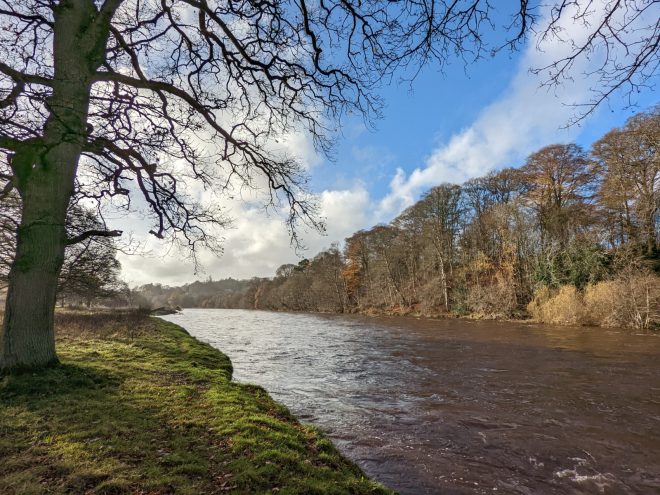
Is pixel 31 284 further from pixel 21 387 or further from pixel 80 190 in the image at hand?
pixel 80 190

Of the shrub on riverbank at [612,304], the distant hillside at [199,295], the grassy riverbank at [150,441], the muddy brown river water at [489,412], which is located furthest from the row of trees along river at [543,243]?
the distant hillside at [199,295]

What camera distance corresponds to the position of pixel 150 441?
14.1ft

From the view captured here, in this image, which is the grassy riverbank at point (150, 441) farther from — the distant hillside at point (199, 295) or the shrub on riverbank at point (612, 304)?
the distant hillside at point (199, 295)

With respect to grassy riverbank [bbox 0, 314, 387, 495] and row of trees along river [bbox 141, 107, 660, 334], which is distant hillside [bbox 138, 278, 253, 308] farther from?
grassy riverbank [bbox 0, 314, 387, 495]

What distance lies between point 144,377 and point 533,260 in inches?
1154

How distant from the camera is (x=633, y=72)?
9.89 feet

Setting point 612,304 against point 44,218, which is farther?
point 612,304

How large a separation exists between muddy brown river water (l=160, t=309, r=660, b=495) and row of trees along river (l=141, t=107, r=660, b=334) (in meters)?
7.79

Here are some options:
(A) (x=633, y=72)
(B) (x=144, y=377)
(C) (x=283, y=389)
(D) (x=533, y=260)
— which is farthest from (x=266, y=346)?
(D) (x=533, y=260)

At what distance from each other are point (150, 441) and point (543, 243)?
30.8 metres

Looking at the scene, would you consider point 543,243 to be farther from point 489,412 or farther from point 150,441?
point 150,441

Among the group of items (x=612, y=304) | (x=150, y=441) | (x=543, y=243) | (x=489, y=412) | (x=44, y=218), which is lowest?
(x=489, y=412)

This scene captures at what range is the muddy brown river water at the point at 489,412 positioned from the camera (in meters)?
4.75

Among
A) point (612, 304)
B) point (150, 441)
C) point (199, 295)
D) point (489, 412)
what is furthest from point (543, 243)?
point (199, 295)
